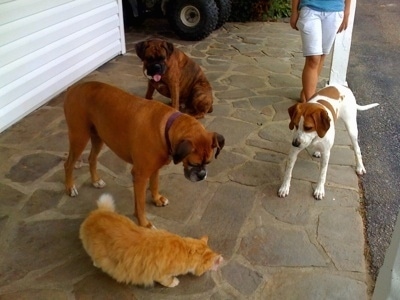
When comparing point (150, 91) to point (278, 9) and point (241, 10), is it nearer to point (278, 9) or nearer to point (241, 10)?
point (241, 10)

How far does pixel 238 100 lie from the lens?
205 inches

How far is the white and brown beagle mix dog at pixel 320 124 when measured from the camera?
3.12m

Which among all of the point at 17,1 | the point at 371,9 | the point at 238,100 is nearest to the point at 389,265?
the point at 238,100

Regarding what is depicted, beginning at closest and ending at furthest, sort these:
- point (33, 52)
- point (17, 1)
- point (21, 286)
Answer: point (21, 286), point (17, 1), point (33, 52)

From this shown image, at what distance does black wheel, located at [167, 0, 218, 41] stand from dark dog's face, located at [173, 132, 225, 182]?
5.12 m

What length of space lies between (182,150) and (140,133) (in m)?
0.41

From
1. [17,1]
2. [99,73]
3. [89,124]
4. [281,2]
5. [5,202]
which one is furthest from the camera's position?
[281,2]

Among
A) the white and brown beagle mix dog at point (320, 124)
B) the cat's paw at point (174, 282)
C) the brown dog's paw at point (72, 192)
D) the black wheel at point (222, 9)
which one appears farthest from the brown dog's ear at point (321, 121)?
the black wheel at point (222, 9)

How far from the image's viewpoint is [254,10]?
914 cm

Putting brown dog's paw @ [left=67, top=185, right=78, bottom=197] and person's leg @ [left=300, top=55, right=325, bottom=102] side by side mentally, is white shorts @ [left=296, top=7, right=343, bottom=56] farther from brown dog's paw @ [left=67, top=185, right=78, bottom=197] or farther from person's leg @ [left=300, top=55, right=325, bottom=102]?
brown dog's paw @ [left=67, top=185, right=78, bottom=197]

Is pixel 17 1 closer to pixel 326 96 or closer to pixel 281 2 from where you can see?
pixel 326 96

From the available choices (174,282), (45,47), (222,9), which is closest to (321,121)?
(174,282)

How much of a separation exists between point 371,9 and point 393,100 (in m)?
6.46

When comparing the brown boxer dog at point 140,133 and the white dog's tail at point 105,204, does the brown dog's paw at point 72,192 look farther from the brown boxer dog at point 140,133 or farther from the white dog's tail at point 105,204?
the white dog's tail at point 105,204
